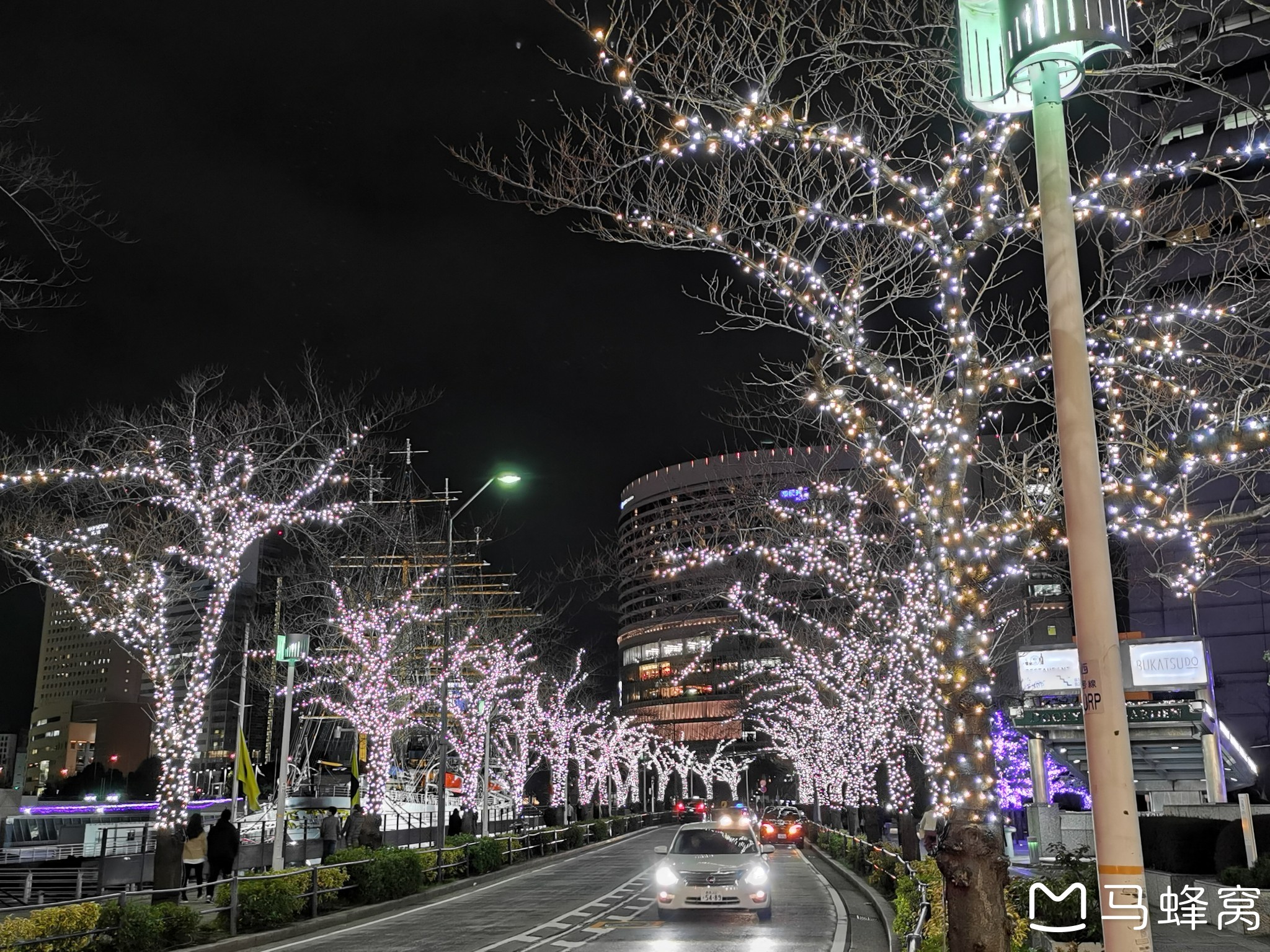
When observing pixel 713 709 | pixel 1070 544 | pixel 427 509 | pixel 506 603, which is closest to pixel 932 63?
pixel 1070 544

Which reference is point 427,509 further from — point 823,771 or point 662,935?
point 662,935

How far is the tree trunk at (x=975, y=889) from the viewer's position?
8477 mm

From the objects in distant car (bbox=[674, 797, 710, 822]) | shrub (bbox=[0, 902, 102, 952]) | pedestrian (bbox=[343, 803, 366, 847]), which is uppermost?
shrub (bbox=[0, 902, 102, 952])

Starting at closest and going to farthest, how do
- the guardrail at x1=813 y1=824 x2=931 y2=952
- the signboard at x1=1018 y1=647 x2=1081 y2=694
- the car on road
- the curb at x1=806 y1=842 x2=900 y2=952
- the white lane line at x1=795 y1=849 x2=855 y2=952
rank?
the guardrail at x1=813 y1=824 x2=931 y2=952, the curb at x1=806 y1=842 x2=900 y2=952, the white lane line at x1=795 y1=849 x2=855 y2=952, the signboard at x1=1018 y1=647 x2=1081 y2=694, the car on road

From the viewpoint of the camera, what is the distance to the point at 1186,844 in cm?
1814

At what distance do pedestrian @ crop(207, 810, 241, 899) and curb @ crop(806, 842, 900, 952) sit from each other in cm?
1164

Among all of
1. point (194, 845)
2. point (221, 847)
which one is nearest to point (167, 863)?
point (221, 847)

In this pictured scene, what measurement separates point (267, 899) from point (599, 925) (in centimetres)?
508

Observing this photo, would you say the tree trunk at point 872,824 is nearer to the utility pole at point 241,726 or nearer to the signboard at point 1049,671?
the signboard at point 1049,671

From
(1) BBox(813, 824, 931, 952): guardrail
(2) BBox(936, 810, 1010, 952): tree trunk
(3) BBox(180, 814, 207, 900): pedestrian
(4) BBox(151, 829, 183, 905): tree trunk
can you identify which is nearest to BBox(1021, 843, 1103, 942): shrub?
(1) BBox(813, 824, 931, 952): guardrail

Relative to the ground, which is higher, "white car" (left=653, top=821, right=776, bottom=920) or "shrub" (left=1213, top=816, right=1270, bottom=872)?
"shrub" (left=1213, top=816, right=1270, bottom=872)

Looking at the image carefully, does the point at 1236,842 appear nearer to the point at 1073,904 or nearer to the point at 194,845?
the point at 1073,904

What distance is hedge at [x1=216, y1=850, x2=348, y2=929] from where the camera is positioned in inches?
609

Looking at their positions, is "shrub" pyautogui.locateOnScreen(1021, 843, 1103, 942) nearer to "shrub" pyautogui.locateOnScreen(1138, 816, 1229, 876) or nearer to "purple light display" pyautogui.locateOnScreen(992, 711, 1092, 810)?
"shrub" pyautogui.locateOnScreen(1138, 816, 1229, 876)
